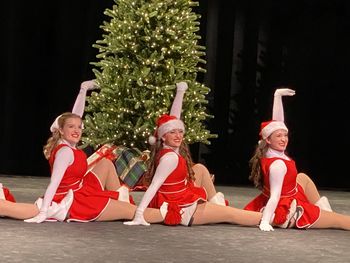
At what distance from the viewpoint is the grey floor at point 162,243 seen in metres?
3.58

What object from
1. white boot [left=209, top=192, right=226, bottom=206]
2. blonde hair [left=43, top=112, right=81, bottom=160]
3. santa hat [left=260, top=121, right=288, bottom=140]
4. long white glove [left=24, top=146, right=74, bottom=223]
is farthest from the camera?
white boot [left=209, top=192, right=226, bottom=206]

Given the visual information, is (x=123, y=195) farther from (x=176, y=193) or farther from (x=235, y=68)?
(x=235, y=68)

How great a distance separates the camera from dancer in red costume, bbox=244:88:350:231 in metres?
4.78

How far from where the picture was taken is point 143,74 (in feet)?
25.2

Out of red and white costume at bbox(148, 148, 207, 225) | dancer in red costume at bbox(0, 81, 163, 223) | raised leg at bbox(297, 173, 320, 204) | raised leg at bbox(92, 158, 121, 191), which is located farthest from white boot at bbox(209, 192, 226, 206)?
raised leg at bbox(92, 158, 121, 191)

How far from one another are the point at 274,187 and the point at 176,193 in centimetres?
65

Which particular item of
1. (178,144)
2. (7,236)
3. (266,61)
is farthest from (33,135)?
(7,236)

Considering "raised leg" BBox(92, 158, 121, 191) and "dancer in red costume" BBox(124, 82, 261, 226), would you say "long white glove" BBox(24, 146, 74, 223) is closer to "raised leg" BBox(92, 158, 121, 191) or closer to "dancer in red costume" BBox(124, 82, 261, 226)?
"raised leg" BBox(92, 158, 121, 191)

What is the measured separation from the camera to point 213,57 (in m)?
9.57

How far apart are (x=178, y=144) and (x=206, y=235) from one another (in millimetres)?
750

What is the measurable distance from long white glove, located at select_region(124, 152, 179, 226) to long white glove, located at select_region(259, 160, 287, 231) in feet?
2.14

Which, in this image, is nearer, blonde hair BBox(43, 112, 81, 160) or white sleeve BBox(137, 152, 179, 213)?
white sleeve BBox(137, 152, 179, 213)

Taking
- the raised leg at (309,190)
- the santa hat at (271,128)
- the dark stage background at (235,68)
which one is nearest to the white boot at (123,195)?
the santa hat at (271,128)

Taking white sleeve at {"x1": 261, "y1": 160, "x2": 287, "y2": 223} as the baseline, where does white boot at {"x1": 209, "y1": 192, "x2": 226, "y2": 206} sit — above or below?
below
